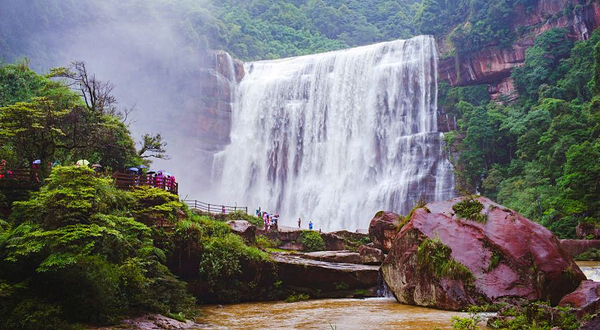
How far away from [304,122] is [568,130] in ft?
74.8

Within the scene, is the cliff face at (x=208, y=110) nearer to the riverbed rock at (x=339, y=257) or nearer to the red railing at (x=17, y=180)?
the riverbed rock at (x=339, y=257)

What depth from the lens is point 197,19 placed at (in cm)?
5653

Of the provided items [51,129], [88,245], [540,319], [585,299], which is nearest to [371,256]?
[585,299]

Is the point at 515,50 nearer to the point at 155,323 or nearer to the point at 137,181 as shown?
the point at 137,181

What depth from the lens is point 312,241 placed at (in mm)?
27672

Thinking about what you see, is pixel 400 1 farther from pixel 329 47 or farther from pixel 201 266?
pixel 201 266

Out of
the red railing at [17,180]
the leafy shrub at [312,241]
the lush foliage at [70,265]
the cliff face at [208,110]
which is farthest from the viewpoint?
the cliff face at [208,110]

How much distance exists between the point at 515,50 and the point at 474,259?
35.3 m

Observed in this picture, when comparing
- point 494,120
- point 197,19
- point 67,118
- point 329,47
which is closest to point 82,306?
point 67,118

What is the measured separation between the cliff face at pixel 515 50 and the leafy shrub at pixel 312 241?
2347 cm

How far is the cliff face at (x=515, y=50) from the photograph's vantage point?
3800 cm

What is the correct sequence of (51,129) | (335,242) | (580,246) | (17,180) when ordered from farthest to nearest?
(335,242)
(580,246)
(51,129)
(17,180)

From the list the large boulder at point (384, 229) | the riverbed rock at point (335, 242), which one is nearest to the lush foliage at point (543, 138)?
the riverbed rock at point (335, 242)

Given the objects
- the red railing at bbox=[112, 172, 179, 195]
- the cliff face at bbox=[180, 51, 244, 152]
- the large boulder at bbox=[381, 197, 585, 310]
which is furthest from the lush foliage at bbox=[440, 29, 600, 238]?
the cliff face at bbox=[180, 51, 244, 152]
